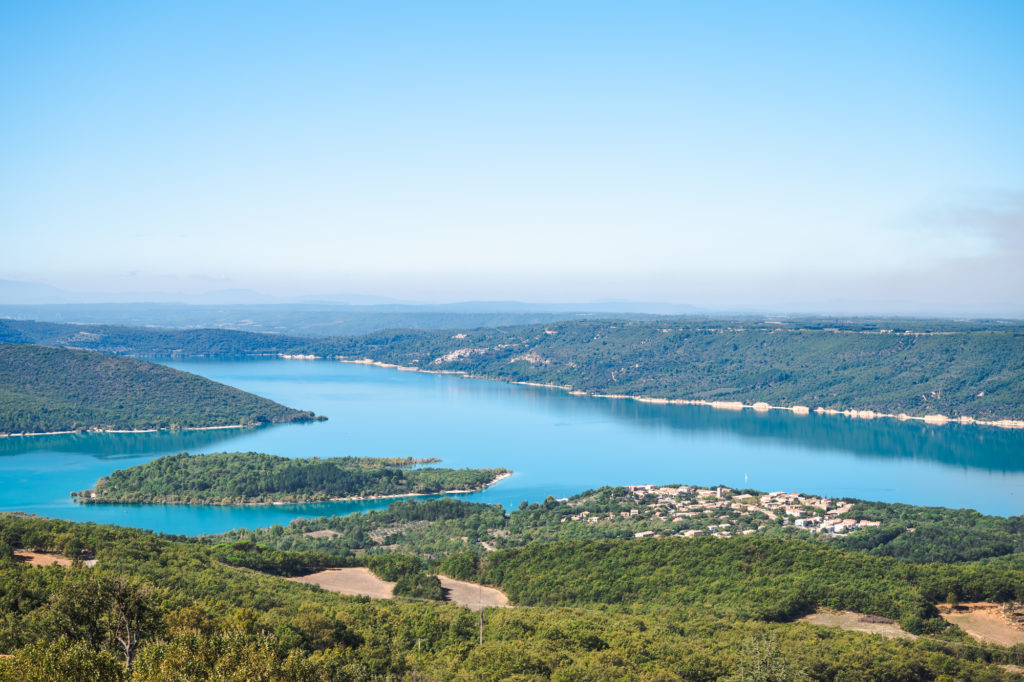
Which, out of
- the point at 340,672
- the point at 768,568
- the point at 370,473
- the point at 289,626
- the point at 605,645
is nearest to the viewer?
the point at 340,672

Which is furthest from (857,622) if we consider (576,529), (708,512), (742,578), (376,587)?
(708,512)

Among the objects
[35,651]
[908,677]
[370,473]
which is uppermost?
[35,651]

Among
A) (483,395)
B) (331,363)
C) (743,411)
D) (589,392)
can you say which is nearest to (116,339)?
(331,363)

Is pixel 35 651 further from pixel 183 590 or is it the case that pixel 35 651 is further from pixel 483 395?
pixel 483 395

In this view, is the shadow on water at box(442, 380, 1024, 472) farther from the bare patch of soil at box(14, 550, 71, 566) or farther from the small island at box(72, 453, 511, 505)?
the bare patch of soil at box(14, 550, 71, 566)

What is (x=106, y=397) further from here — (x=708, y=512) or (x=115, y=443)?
(x=708, y=512)

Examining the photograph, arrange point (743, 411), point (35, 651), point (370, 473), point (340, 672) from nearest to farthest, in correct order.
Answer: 1. point (35, 651)
2. point (340, 672)
3. point (370, 473)
4. point (743, 411)

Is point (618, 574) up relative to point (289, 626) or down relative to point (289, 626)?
down
